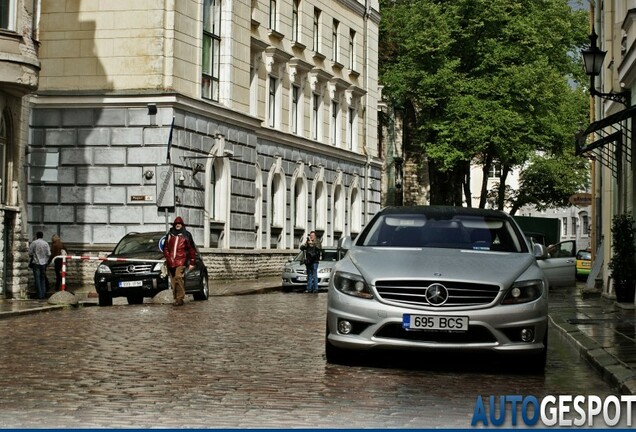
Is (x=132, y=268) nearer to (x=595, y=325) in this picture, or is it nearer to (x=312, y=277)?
(x=312, y=277)

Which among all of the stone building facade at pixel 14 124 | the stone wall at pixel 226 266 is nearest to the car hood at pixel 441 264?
the stone building facade at pixel 14 124

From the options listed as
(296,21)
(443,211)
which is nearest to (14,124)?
(443,211)

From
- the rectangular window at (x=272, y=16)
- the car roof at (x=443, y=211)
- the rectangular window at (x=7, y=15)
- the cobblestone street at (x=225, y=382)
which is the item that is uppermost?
the rectangular window at (x=272, y=16)

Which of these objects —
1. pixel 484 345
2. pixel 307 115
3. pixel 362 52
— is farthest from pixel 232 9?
pixel 484 345

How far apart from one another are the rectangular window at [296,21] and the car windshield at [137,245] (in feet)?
72.1

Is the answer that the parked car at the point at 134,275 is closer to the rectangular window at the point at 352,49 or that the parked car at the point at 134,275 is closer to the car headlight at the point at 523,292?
the car headlight at the point at 523,292

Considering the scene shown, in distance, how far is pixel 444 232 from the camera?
46.0 ft

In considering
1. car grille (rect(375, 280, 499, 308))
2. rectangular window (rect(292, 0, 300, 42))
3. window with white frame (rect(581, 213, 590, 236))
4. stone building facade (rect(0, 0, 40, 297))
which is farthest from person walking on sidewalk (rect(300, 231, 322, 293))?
window with white frame (rect(581, 213, 590, 236))

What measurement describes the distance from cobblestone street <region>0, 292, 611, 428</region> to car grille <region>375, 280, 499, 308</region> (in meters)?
0.72

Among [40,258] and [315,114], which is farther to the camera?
[315,114]

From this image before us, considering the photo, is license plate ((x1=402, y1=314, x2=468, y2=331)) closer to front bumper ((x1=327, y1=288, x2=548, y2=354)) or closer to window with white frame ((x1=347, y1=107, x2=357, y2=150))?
front bumper ((x1=327, y1=288, x2=548, y2=354))

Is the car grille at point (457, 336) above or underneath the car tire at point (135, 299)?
above

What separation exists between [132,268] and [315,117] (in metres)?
26.2

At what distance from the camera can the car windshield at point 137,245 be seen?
29.0m
